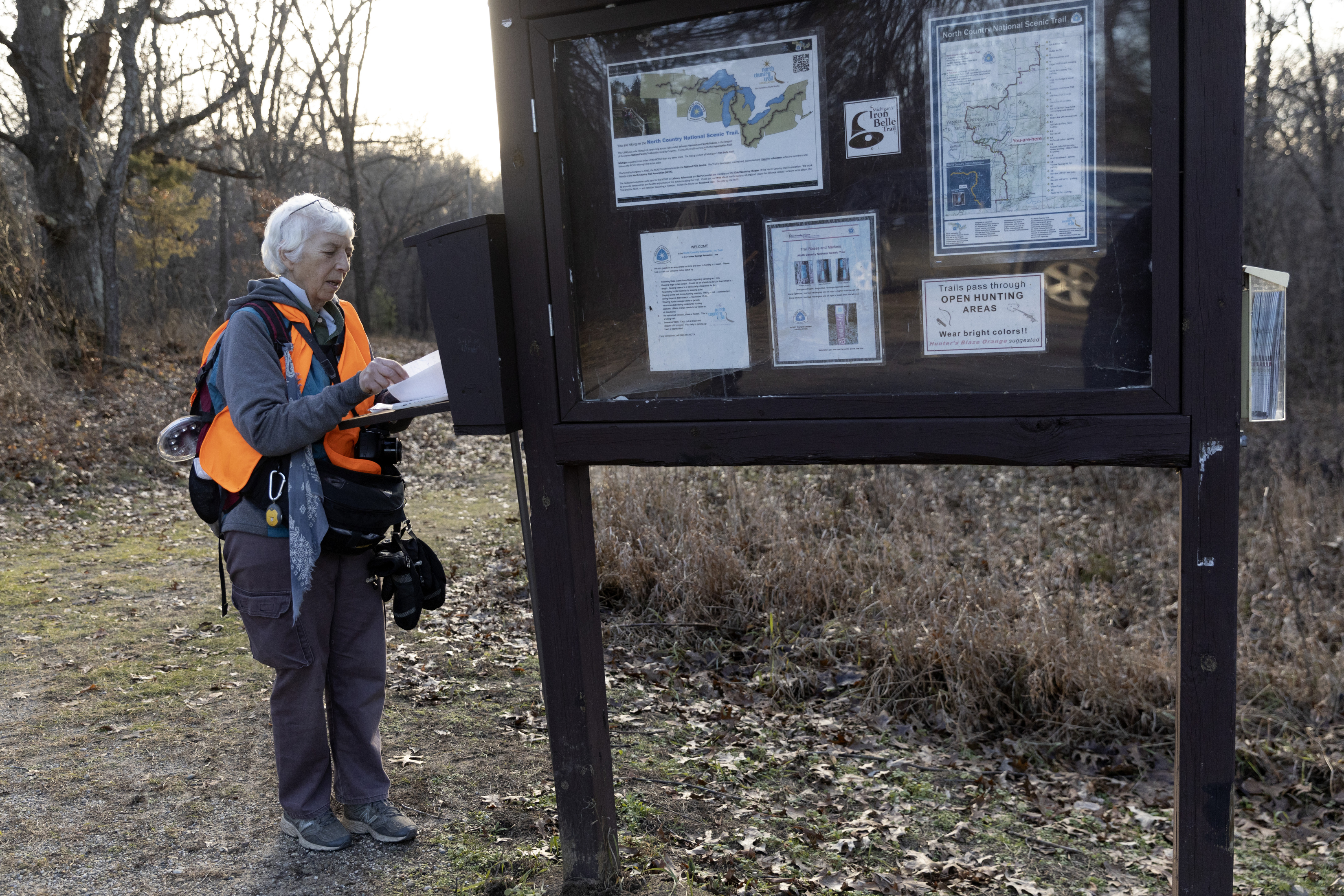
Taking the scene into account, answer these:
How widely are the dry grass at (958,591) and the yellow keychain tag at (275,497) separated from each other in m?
2.99

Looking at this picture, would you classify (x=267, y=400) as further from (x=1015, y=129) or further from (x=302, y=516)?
(x=1015, y=129)

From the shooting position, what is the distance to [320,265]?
302cm

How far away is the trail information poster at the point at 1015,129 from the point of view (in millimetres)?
2180

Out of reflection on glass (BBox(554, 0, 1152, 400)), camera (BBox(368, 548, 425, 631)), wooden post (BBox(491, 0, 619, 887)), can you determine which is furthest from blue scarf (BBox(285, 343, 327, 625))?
reflection on glass (BBox(554, 0, 1152, 400))

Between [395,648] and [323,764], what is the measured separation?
7.40 ft

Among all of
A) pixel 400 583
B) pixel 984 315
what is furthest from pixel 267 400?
pixel 984 315

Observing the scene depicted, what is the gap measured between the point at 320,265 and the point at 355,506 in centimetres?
77

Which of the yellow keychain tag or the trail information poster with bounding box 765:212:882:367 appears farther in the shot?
the yellow keychain tag

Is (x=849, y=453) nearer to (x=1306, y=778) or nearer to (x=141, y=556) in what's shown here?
(x=1306, y=778)

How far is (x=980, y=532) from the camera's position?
27.0 ft

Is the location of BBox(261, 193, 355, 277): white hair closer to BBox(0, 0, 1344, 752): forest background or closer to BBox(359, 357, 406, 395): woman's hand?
BBox(359, 357, 406, 395): woman's hand

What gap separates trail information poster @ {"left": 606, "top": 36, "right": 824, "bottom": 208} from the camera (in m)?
2.38

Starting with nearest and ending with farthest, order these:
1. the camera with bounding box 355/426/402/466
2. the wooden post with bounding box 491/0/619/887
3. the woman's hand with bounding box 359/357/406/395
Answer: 1. the wooden post with bounding box 491/0/619/887
2. the woman's hand with bounding box 359/357/406/395
3. the camera with bounding box 355/426/402/466

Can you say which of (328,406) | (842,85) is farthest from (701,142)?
(328,406)
